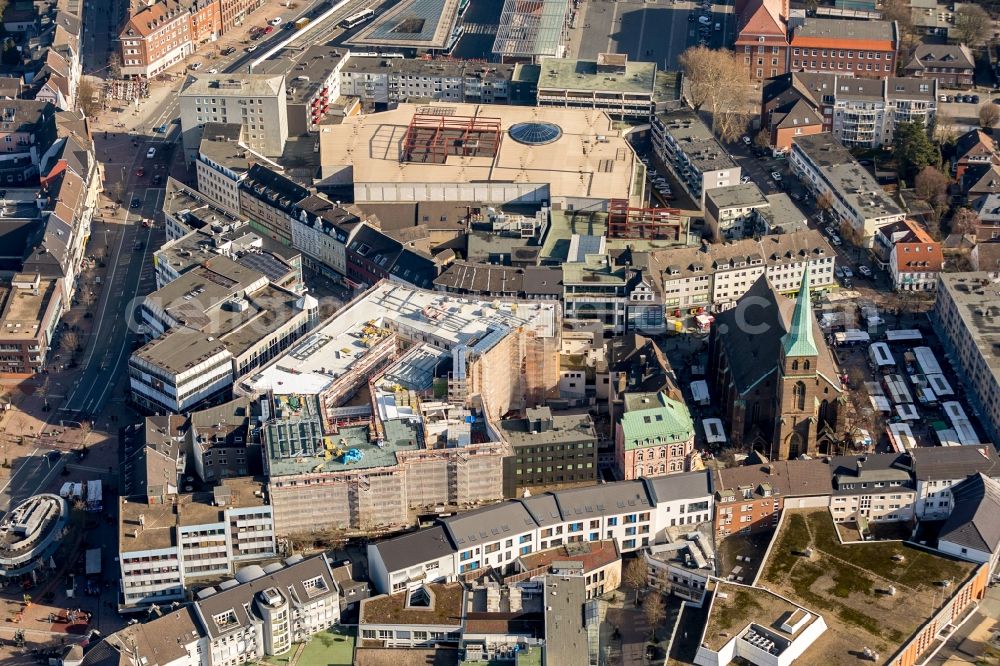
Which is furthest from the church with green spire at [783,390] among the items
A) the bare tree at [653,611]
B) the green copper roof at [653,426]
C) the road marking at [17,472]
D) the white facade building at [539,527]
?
the road marking at [17,472]

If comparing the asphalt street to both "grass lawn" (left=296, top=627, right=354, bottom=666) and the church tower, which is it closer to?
"grass lawn" (left=296, top=627, right=354, bottom=666)

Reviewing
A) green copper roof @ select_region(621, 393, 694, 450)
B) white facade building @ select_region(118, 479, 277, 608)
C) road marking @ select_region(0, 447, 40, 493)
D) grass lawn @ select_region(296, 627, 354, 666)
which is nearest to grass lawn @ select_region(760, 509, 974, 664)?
green copper roof @ select_region(621, 393, 694, 450)

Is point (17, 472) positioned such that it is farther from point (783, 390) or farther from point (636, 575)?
point (783, 390)

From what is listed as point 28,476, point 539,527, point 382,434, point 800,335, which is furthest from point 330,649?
point 800,335

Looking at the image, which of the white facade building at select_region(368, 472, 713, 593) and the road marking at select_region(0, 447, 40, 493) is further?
the road marking at select_region(0, 447, 40, 493)

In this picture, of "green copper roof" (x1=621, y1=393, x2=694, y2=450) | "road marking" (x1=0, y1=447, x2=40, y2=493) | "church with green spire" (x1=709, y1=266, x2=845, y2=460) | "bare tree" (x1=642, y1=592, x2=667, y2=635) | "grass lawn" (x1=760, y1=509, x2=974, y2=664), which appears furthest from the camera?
"road marking" (x1=0, y1=447, x2=40, y2=493)

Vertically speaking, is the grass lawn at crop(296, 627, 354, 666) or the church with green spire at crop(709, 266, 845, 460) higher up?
the church with green spire at crop(709, 266, 845, 460)

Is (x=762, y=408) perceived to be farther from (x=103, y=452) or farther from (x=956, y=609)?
(x=103, y=452)

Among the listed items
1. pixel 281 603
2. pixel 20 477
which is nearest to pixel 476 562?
Result: pixel 281 603
